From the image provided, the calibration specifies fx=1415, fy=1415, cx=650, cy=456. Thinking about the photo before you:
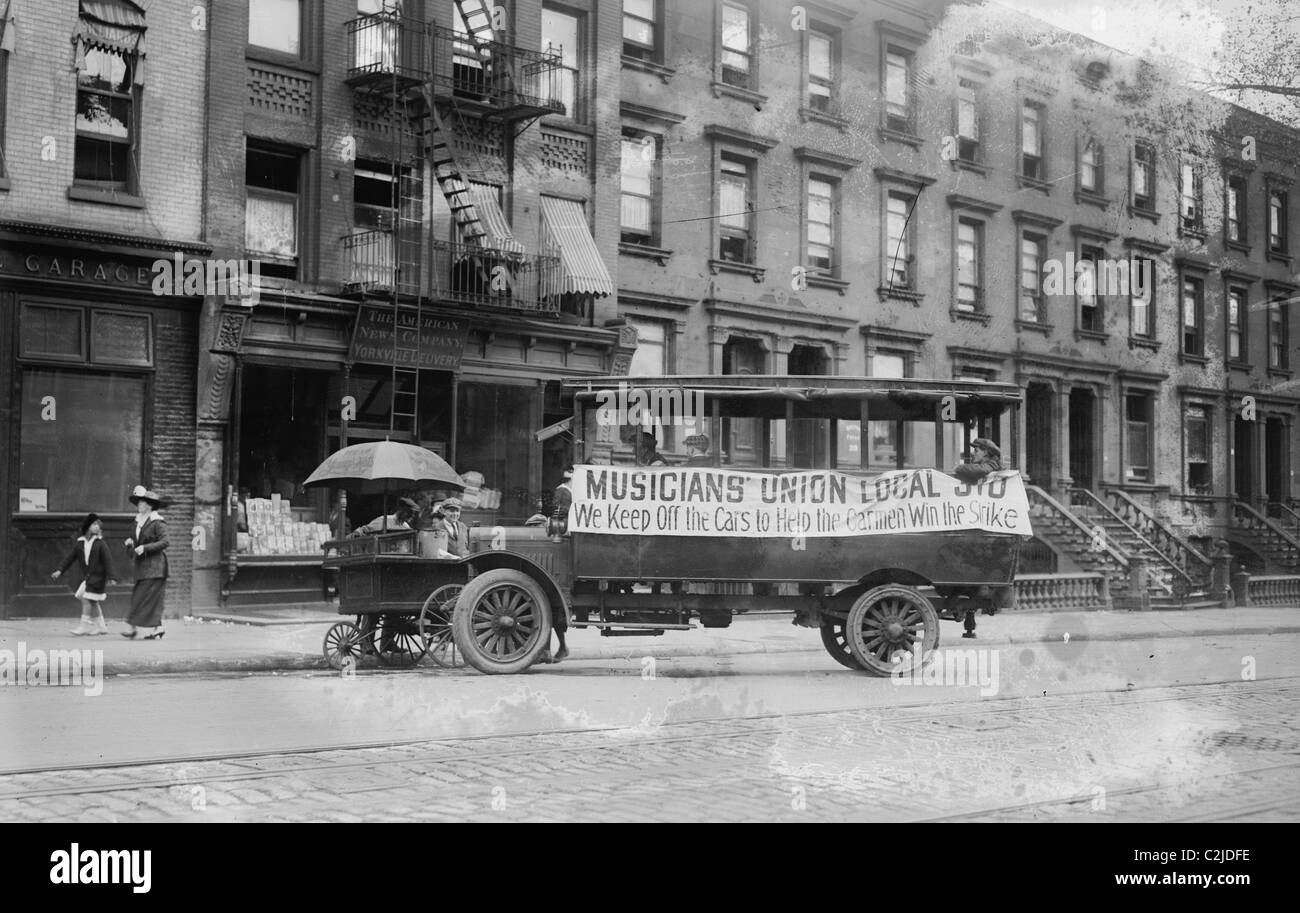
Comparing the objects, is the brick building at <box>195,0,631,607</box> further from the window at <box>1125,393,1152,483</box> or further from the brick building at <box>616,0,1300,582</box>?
the window at <box>1125,393,1152,483</box>

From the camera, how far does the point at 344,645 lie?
1438 centimetres

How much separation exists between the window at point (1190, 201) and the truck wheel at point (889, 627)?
23648 millimetres

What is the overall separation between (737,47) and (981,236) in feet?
28.0

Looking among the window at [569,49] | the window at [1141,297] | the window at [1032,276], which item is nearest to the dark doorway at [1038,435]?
the window at [1032,276]

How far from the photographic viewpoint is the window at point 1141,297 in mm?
37594

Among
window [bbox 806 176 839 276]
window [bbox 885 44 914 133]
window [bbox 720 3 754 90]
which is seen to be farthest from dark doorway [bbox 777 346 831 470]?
window [bbox 885 44 914 133]

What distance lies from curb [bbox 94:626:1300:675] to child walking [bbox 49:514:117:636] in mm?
3210

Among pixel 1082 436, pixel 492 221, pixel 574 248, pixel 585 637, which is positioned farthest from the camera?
pixel 1082 436

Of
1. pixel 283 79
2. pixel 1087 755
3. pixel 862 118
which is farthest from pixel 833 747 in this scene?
pixel 862 118

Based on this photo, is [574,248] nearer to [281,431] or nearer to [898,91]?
[281,431]

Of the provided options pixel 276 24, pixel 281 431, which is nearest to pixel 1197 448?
pixel 281 431

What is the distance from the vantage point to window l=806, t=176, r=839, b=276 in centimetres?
2981

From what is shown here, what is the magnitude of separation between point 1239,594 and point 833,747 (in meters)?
24.9

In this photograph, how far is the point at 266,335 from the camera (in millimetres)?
21062
